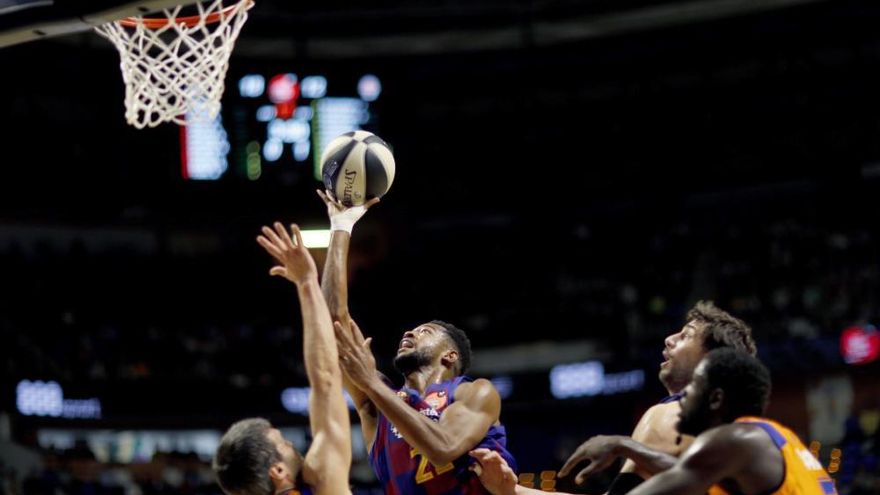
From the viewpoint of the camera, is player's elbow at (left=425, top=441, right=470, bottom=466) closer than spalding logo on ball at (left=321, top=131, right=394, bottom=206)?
Yes

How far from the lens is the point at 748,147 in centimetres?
1880

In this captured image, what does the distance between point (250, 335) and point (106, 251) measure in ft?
10.4

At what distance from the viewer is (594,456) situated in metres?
3.66

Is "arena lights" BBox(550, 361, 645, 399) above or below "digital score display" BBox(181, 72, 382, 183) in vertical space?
below

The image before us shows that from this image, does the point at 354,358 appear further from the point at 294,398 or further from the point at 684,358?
the point at 294,398

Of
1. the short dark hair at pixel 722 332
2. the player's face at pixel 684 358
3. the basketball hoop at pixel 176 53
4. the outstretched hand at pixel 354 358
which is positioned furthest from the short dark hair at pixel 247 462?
the basketball hoop at pixel 176 53

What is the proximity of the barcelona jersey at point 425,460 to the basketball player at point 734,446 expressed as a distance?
134cm

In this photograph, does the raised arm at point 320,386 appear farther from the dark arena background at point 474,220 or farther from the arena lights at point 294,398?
the arena lights at point 294,398

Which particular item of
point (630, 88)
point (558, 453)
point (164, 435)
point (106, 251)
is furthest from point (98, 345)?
point (630, 88)

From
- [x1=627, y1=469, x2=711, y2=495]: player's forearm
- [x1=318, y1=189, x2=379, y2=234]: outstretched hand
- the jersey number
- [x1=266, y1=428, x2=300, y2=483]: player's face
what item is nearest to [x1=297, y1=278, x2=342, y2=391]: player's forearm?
[x1=266, y1=428, x2=300, y2=483]: player's face

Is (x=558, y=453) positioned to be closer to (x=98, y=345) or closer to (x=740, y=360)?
(x=98, y=345)

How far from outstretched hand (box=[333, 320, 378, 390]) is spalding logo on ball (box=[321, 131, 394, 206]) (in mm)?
705

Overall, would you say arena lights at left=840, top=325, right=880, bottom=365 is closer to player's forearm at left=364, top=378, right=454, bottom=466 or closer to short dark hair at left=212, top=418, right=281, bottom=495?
player's forearm at left=364, top=378, right=454, bottom=466

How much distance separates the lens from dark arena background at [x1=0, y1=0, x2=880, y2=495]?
16109mm
